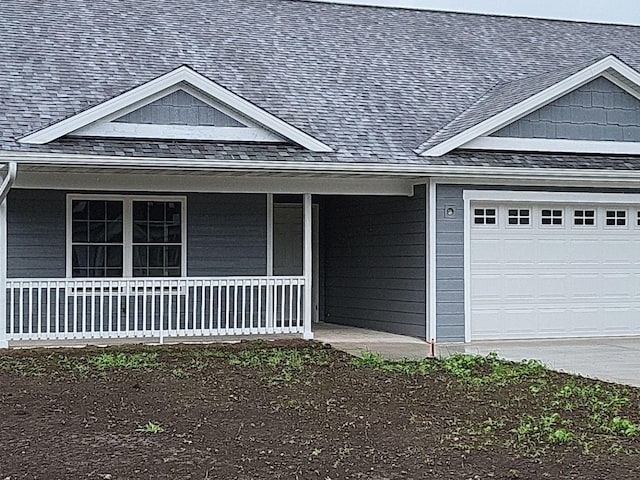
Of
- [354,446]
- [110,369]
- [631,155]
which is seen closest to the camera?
[354,446]

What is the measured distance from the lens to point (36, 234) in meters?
14.8

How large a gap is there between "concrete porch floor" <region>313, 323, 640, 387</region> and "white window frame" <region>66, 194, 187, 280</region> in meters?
2.45

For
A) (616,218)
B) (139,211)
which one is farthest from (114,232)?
(616,218)

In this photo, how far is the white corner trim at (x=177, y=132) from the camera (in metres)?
13.7

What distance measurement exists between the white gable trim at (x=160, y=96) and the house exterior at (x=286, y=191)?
28mm

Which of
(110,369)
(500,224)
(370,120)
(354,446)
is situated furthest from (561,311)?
(354,446)

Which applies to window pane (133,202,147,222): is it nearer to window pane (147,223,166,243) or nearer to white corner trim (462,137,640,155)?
window pane (147,223,166,243)

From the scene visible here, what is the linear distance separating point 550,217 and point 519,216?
511mm

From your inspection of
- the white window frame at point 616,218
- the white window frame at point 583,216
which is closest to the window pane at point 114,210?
the white window frame at point 583,216

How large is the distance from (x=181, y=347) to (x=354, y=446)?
6199 millimetres

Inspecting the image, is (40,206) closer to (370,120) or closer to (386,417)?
(370,120)

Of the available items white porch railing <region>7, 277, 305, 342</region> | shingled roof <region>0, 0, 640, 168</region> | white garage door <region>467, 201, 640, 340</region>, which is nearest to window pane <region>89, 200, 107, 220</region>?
white porch railing <region>7, 277, 305, 342</region>

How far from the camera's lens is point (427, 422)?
8406 mm

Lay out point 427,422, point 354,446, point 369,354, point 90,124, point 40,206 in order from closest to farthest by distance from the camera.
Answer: point 354,446
point 427,422
point 369,354
point 90,124
point 40,206
